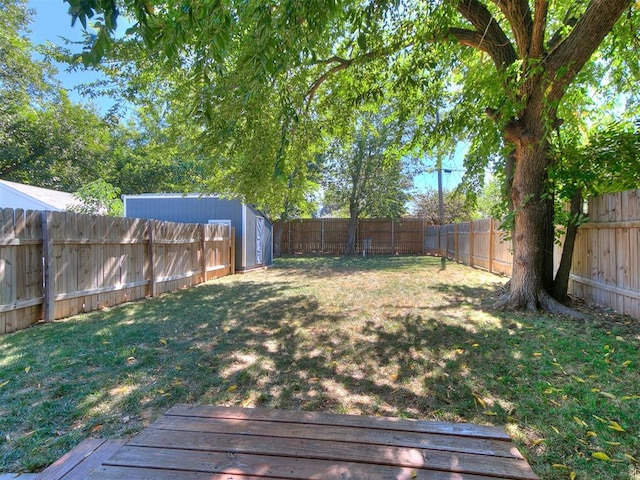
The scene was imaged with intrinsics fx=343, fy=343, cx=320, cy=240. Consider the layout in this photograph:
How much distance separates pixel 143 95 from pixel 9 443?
714cm

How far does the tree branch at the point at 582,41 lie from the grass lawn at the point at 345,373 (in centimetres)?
327

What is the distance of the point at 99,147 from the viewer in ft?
59.1

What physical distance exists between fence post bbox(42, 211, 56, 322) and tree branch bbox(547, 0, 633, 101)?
7.21 metres

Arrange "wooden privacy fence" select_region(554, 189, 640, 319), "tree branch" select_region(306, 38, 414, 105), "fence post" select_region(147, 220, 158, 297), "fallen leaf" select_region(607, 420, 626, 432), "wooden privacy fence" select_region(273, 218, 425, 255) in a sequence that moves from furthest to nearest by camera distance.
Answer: "wooden privacy fence" select_region(273, 218, 425, 255), "fence post" select_region(147, 220, 158, 297), "tree branch" select_region(306, 38, 414, 105), "wooden privacy fence" select_region(554, 189, 640, 319), "fallen leaf" select_region(607, 420, 626, 432)

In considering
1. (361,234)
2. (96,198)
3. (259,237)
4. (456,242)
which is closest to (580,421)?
(96,198)

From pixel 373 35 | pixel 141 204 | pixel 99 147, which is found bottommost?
pixel 141 204

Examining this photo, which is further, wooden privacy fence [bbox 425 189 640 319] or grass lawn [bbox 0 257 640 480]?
wooden privacy fence [bbox 425 189 640 319]

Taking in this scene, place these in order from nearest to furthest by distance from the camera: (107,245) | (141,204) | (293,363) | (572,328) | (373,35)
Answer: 1. (293,363)
2. (572,328)
3. (373,35)
4. (107,245)
5. (141,204)

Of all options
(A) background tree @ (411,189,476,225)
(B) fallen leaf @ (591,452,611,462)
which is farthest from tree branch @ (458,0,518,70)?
(A) background tree @ (411,189,476,225)

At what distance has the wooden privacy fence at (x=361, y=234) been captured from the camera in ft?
65.2

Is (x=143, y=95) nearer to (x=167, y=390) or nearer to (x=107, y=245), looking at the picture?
(x=107, y=245)

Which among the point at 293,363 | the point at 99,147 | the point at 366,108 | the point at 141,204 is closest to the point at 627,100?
the point at 366,108

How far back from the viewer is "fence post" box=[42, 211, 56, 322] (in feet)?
15.7

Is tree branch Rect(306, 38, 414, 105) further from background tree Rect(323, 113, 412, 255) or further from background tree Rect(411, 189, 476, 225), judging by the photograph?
background tree Rect(411, 189, 476, 225)
